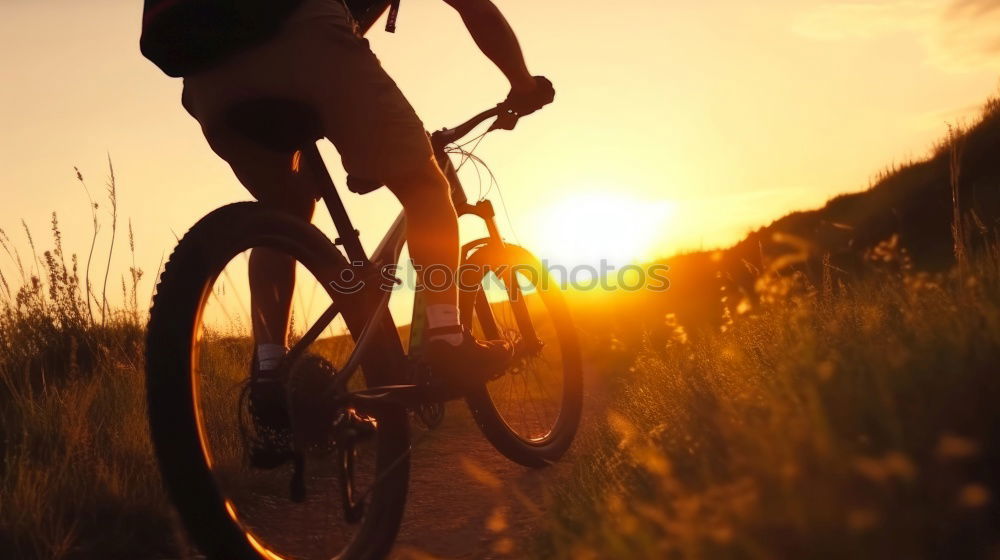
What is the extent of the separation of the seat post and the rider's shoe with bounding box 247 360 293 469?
57 centimetres

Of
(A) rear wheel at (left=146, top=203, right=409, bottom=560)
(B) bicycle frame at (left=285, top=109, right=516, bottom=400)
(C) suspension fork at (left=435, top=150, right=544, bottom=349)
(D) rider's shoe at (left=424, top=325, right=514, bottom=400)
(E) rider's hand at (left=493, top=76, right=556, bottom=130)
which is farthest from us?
(C) suspension fork at (left=435, top=150, right=544, bottom=349)

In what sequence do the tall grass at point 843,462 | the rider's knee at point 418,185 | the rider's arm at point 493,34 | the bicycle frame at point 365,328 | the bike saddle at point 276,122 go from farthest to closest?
the rider's arm at point 493,34 → the rider's knee at point 418,185 → the bicycle frame at point 365,328 → the bike saddle at point 276,122 → the tall grass at point 843,462

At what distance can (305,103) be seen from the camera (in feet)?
7.82

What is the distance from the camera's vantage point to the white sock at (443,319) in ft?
9.07

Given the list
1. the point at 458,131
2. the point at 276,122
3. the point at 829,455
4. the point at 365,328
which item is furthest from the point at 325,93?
the point at 829,455

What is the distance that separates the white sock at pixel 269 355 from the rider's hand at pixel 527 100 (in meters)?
1.61

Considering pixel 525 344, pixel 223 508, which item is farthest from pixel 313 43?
pixel 525 344

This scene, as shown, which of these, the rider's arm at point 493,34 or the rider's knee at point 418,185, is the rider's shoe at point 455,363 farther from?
the rider's arm at point 493,34

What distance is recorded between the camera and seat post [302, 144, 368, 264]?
2531 mm

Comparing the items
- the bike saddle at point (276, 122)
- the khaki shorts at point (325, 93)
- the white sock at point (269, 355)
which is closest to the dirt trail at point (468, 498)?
the white sock at point (269, 355)

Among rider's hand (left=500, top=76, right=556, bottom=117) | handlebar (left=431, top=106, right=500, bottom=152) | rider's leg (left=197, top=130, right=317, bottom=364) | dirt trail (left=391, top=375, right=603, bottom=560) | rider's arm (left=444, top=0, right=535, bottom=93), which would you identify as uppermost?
rider's arm (left=444, top=0, right=535, bottom=93)

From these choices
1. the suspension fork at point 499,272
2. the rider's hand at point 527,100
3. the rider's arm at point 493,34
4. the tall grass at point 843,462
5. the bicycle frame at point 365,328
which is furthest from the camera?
the suspension fork at point 499,272

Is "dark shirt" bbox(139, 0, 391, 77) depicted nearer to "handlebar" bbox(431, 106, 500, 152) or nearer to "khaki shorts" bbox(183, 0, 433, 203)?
"khaki shorts" bbox(183, 0, 433, 203)

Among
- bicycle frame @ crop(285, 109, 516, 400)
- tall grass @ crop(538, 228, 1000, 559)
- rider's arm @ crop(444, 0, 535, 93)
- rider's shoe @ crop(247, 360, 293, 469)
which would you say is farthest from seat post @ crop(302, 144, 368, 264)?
tall grass @ crop(538, 228, 1000, 559)
